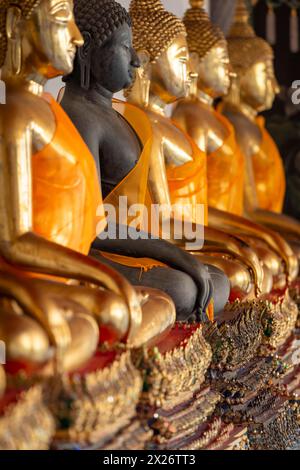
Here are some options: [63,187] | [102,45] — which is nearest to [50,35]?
[63,187]

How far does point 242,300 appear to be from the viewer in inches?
152

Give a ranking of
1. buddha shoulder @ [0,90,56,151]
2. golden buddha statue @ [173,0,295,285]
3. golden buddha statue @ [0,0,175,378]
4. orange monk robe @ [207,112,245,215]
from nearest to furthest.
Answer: golden buddha statue @ [0,0,175,378] → buddha shoulder @ [0,90,56,151] → golden buddha statue @ [173,0,295,285] → orange monk robe @ [207,112,245,215]

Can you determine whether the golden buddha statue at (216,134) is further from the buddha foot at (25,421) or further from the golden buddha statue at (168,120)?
the buddha foot at (25,421)

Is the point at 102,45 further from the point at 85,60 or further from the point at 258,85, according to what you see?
the point at 258,85

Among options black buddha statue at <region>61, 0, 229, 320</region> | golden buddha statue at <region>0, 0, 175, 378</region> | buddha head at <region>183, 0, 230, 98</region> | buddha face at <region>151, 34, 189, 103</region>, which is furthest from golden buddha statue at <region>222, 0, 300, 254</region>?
golden buddha statue at <region>0, 0, 175, 378</region>

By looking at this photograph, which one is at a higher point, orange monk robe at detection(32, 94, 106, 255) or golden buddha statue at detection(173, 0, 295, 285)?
orange monk robe at detection(32, 94, 106, 255)

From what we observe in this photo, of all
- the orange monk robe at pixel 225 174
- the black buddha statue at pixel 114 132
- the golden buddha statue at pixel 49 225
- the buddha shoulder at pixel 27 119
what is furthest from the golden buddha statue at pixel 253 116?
the buddha shoulder at pixel 27 119

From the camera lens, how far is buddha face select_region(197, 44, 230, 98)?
15.0 feet

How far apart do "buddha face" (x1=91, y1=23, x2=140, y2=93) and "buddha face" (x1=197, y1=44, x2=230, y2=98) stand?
1.10 m

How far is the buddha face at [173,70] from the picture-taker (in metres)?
3.94

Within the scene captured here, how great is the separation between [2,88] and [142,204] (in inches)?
26.6

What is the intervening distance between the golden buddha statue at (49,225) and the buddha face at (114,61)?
0.43m

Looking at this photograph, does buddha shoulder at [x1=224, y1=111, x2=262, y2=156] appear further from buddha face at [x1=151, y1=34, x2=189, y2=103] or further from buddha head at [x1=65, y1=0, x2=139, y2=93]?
buddha head at [x1=65, y1=0, x2=139, y2=93]

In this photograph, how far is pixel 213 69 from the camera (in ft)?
15.1
